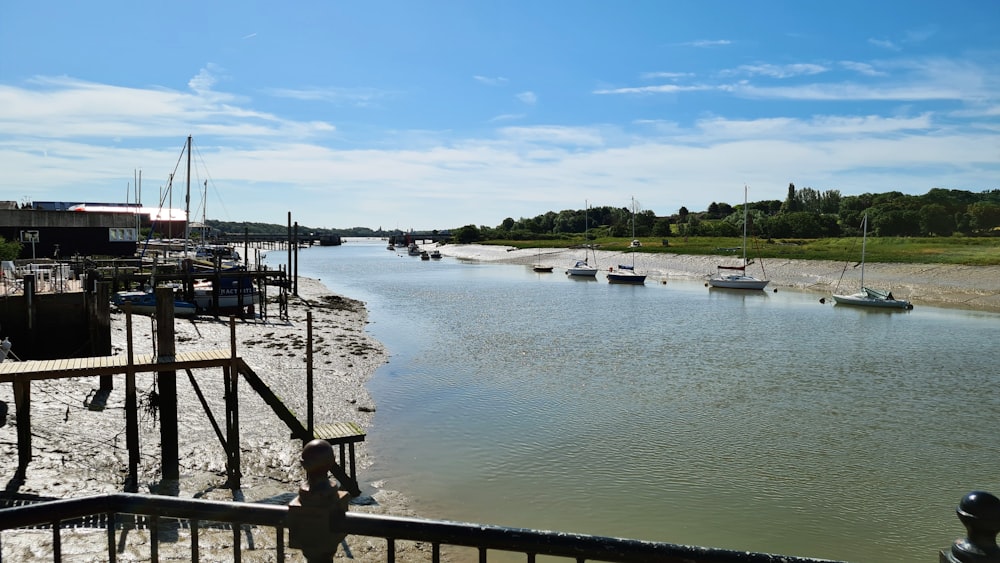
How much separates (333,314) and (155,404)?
2503 centimetres

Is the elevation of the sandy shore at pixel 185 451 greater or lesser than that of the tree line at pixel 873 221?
lesser

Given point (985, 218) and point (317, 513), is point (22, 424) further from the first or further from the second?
point (985, 218)

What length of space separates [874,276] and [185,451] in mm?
63305

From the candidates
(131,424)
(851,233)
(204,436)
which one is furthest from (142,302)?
(851,233)

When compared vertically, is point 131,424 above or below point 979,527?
below

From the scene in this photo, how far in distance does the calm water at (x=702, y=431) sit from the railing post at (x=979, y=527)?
9.76 metres

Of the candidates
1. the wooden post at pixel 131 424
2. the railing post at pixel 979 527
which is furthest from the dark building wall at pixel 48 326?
the railing post at pixel 979 527

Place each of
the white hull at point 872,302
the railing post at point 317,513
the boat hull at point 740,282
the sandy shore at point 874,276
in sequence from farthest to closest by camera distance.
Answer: the boat hull at point 740,282 → the sandy shore at point 874,276 → the white hull at point 872,302 → the railing post at point 317,513

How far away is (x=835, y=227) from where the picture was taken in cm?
11306

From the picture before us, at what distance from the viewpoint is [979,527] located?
8.89 feet

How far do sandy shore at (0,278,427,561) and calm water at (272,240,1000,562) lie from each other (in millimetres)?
1303

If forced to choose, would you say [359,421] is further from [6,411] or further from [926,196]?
[926,196]

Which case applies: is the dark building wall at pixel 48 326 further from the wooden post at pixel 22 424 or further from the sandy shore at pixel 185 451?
the wooden post at pixel 22 424

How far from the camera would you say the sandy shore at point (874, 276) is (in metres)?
54.0
